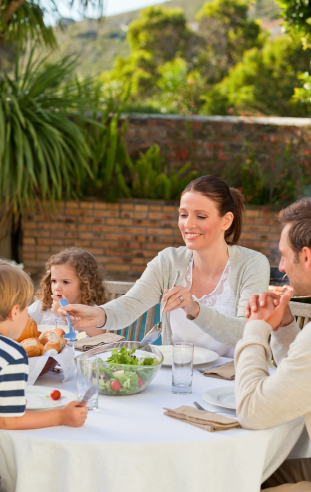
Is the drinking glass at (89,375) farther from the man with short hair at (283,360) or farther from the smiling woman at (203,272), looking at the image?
the smiling woman at (203,272)

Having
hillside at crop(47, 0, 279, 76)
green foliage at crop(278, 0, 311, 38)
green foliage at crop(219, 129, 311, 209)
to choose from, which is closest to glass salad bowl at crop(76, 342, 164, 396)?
green foliage at crop(278, 0, 311, 38)

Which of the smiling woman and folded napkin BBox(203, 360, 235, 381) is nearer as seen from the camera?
folded napkin BBox(203, 360, 235, 381)

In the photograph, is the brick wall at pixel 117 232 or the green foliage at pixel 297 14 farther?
the brick wall at pixel 117 232

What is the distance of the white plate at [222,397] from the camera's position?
4.52ft

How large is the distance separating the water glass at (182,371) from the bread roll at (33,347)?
0.41m

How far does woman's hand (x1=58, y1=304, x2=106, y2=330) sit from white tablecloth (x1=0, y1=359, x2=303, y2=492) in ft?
2.18

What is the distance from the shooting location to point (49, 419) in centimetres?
124

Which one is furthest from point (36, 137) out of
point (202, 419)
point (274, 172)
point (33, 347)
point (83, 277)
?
point (202, 419)

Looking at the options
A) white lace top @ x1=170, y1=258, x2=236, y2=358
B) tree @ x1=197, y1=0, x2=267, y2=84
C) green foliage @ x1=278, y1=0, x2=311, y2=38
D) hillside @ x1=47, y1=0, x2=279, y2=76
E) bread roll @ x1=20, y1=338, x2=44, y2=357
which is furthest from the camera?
hillside @ x1=47, y1=0, x2=279, y2=76

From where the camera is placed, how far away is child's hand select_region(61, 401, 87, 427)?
1.23 m

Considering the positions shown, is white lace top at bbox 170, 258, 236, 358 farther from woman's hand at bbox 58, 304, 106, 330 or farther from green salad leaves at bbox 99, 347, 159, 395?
green salad leaves at bbox 99, 347, 159, 395

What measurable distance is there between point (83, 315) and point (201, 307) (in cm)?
44

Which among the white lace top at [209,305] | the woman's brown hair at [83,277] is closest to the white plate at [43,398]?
the white lace top at [209,305]

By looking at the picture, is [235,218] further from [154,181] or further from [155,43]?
[155,43]
